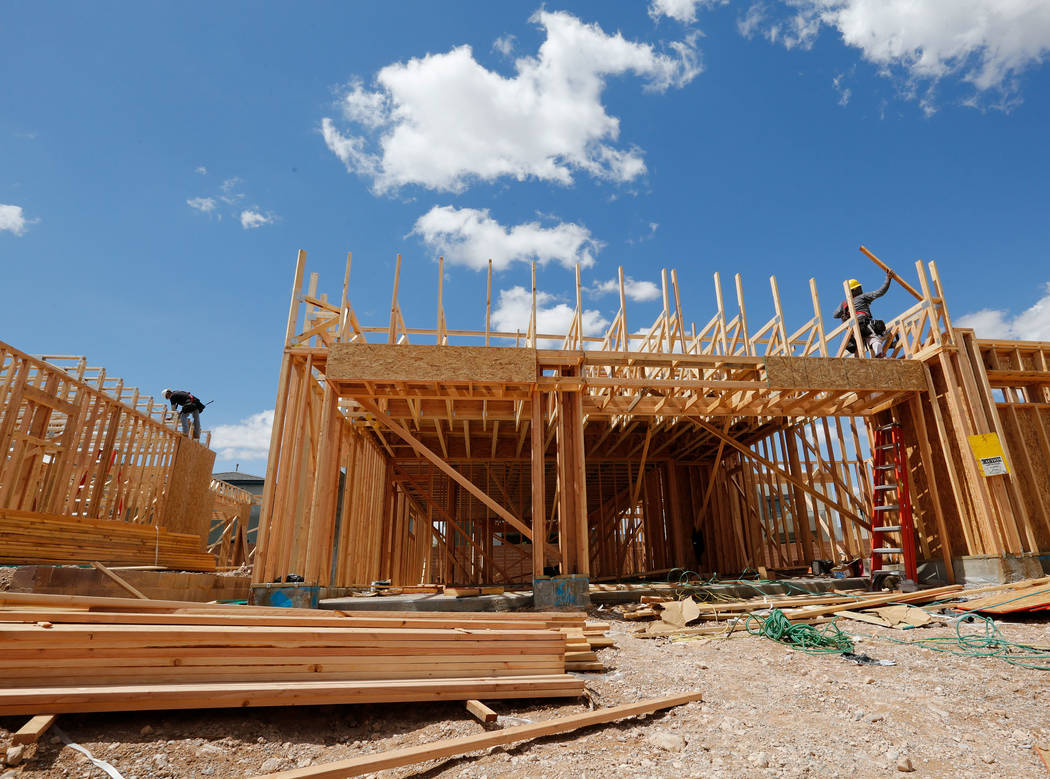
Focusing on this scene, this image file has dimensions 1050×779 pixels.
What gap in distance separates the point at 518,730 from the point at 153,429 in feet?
51.9

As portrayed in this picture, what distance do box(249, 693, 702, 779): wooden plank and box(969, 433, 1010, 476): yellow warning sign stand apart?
878 centimetres

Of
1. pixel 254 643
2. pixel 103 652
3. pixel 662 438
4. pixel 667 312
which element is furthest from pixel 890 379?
pixel 103 652

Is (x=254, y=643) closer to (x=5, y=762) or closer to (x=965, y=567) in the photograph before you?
(x=5, y=762)

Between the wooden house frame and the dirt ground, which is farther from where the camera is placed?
the wooden house frame

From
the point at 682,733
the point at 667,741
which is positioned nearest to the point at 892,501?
the point at 682,733

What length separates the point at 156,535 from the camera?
1281 centimetres

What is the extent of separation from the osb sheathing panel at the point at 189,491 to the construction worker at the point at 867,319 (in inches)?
699

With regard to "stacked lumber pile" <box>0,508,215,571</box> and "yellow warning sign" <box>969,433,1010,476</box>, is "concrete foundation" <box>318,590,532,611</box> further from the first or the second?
"yellow warning sign" <box>969,433,1010,476</box>

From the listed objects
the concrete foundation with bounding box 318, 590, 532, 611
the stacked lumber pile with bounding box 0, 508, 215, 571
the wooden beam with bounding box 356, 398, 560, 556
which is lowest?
the concrete foundation with bounding box 318, 590, 532, 611

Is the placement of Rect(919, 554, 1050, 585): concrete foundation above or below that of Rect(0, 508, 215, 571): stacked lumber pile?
below

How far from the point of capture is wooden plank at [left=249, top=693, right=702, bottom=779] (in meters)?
3.33

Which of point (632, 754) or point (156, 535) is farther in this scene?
point (156, 535)

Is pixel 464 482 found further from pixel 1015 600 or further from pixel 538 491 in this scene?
pixel 1015 600

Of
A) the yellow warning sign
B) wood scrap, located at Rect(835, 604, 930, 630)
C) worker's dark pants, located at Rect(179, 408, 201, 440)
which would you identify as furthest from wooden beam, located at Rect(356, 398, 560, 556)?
worker's dark pants, located at Rect(179, 408, 201, 440)
